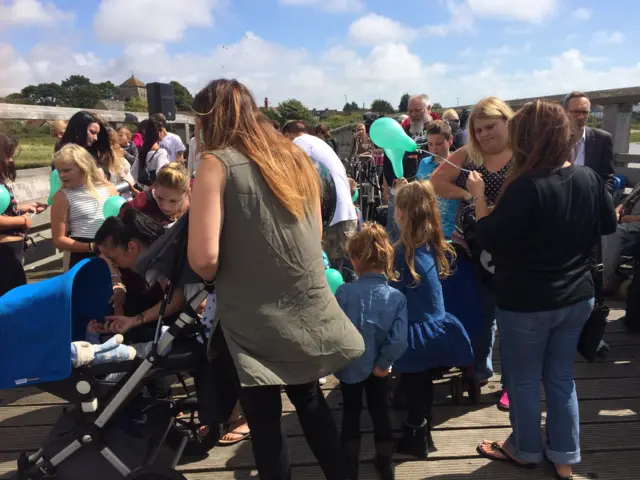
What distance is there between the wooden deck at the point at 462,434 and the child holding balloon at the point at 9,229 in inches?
28.6

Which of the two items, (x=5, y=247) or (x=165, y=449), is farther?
(x=5, y=247)

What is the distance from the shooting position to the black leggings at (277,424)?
1633 millimetres

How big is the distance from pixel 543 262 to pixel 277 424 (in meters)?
1.17

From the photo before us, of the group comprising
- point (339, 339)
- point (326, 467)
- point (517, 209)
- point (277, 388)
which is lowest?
point (326, 467)

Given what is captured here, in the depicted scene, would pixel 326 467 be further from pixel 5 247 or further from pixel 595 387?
pixel 5 247

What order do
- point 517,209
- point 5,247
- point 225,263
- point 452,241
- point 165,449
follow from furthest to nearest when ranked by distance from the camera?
point 5,247, point 452,241, point 165,449, point 517,209, point 225,263

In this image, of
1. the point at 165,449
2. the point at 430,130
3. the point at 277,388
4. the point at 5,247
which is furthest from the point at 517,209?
the point at 5,247

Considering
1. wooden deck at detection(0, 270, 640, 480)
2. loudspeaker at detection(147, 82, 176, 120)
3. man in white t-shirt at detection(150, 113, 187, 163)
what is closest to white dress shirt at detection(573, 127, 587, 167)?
wooden deck at detection(0, 270, 640, 480)

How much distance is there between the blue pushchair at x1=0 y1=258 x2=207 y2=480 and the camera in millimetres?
1727

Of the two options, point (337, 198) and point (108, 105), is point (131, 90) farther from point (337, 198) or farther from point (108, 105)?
point (337, 198)

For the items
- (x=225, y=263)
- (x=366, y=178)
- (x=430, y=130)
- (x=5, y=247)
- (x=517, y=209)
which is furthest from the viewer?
(x=366, y=178)

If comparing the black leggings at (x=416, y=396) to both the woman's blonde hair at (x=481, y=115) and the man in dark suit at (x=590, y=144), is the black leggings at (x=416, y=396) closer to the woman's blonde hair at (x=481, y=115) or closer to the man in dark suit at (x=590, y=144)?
the woman's blonde hair at (x=481, y=115)

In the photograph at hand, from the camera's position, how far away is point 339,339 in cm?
168

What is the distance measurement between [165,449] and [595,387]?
2.44 metres
